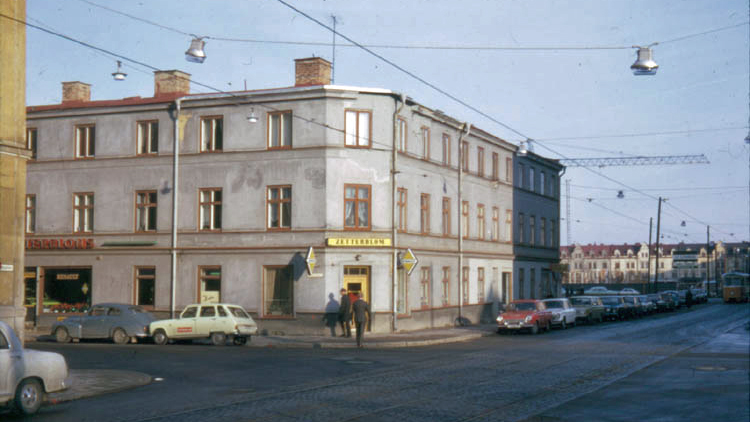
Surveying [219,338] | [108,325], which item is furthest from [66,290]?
[219,338]

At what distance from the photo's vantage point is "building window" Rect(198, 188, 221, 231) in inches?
1391

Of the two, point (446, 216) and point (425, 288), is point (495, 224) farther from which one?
point (425, 288)

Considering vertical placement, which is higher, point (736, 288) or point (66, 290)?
point (66, 290)

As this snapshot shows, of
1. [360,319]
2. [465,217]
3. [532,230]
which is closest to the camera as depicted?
[360,319]

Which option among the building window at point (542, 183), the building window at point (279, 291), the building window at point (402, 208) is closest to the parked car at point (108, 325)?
the building window at point (279, 291)

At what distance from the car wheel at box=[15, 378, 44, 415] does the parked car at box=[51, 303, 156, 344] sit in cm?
1685

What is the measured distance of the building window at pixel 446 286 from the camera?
3975 centimetres

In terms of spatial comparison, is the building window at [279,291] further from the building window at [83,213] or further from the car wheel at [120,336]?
the building window at [83,213]

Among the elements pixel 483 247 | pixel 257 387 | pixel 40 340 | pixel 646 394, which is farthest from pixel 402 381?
pixel 483 247

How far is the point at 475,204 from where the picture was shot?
4406cm

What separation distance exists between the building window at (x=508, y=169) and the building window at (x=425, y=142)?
38.9 feet

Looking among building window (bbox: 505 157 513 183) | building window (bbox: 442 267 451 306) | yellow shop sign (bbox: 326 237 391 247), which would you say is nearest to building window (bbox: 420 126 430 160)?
building window (bbox: 442 267 451 306)

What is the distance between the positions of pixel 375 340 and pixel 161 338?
773cm

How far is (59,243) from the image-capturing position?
37.3 metres
